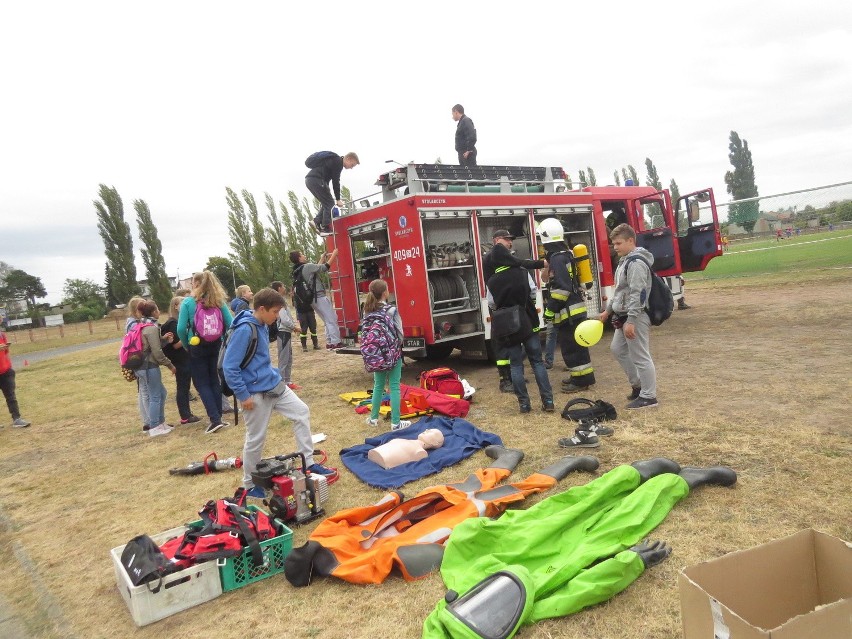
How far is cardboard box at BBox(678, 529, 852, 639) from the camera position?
1594 mm

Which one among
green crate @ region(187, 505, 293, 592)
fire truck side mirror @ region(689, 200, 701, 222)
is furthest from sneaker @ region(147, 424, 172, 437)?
fire truck side mirror @ region(689, 200, 701, 222)

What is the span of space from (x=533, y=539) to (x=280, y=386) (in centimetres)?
236

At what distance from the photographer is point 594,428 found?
4902 millimetres

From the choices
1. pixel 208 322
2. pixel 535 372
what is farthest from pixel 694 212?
pixel 208 322

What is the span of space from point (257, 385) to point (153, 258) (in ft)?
145

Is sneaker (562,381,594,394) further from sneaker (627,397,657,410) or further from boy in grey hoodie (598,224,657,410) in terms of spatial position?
sneaker (627,397,657,410)

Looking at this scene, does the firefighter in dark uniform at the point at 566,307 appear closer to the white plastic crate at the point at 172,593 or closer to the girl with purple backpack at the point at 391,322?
the girl with purple backpack at the point at 391,322

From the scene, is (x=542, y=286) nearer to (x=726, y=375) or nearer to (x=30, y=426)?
(x=726, y=375)

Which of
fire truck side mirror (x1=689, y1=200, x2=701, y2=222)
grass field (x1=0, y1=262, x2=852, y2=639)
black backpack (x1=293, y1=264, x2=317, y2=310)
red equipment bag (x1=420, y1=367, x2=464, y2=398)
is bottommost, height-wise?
grass field (x1=0, y1=262, x2=852, y2=639)

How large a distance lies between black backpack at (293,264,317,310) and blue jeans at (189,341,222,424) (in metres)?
2.77

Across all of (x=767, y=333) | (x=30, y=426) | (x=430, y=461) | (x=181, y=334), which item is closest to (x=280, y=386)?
(x=430, y=461)

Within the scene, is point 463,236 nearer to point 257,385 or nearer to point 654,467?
point 257,385

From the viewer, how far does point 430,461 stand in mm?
4914

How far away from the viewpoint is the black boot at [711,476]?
3.58 meters
